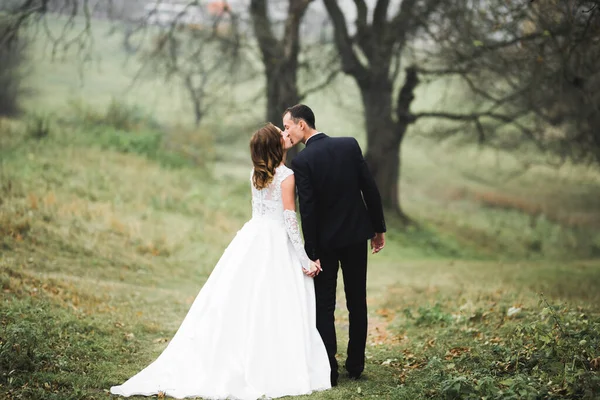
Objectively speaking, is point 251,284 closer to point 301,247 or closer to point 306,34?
point 301,247

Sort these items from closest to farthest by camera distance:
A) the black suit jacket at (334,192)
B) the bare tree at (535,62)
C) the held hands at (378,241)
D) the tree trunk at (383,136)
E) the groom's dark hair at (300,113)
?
the black suit jacket at (334,192) < the groom's dark hair at (300,113) < the held hands at (378,241) < the bare tree at (535,62) < the tree trunk at (383,136)

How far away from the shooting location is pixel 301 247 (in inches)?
237

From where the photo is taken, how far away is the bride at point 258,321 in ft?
18.6

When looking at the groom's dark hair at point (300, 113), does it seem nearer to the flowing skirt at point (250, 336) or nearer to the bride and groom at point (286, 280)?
the bride and groom at point (286, 280)

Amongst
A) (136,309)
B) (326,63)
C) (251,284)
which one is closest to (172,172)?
(326,63)

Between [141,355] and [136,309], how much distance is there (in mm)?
2356

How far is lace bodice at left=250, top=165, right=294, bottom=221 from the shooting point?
607cm

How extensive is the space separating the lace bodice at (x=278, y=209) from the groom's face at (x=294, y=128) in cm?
30

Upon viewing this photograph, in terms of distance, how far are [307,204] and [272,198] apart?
0.42m

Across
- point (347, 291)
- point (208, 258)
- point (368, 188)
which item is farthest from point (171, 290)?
point (368, 188)

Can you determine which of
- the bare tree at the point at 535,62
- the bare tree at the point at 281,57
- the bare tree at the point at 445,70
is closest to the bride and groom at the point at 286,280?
the bare tree at the point at 535,62

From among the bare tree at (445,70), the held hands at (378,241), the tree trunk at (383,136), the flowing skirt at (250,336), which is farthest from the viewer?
the tree trunk at (383,136)

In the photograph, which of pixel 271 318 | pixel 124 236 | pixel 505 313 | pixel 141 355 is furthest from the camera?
pixel 124 236

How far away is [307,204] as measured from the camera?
5.83 meters
